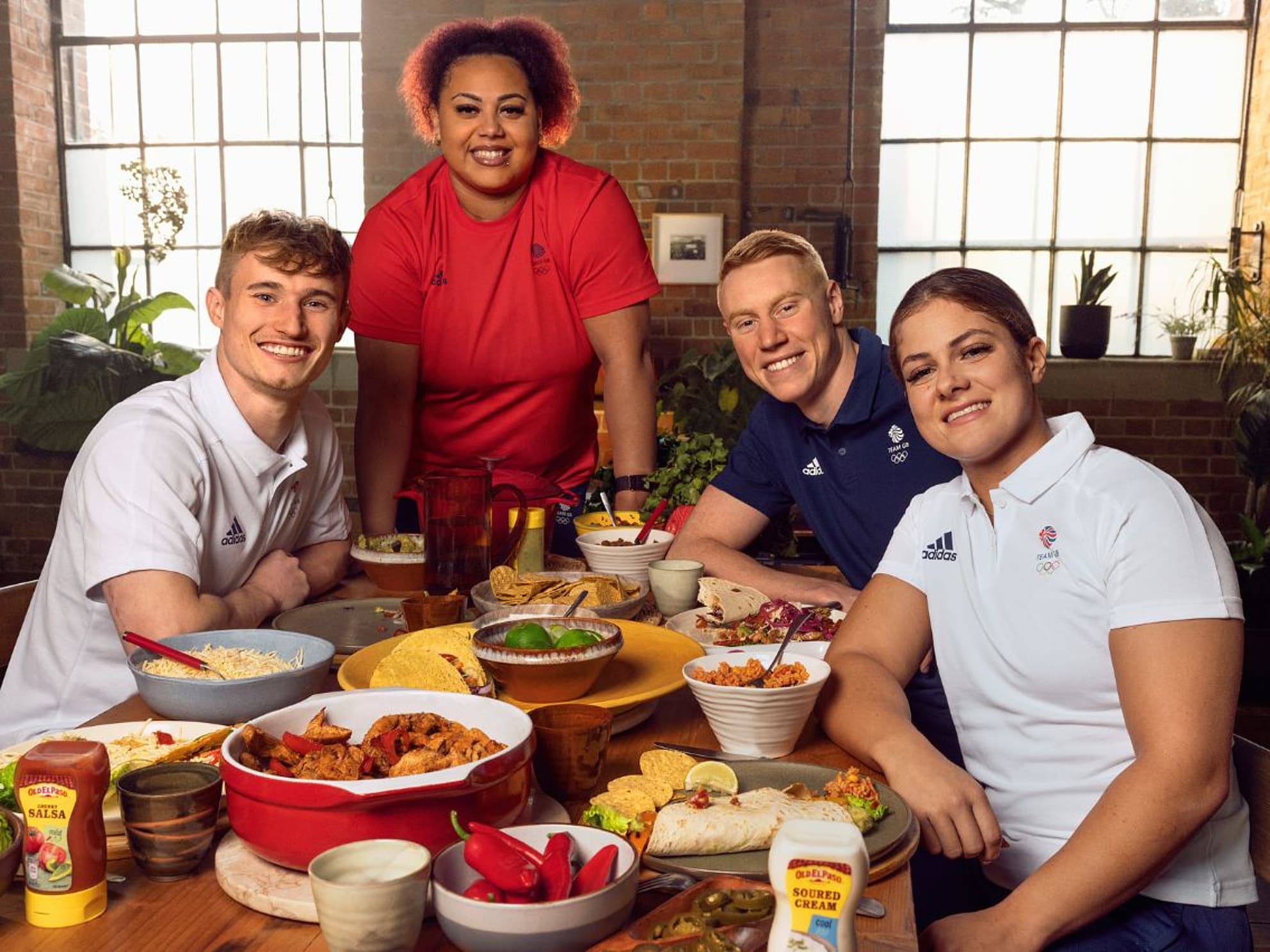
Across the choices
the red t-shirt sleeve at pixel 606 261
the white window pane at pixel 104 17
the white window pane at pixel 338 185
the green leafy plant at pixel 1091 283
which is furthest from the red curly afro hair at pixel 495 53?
the white window pane at pixel 104 17

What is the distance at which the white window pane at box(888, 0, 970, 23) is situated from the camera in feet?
19.5

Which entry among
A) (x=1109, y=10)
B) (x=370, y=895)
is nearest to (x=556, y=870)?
(x=370, y=895)

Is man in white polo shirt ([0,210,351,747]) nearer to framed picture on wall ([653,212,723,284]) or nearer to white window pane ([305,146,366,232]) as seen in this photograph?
framed picture on wall ([653,212,723,284])

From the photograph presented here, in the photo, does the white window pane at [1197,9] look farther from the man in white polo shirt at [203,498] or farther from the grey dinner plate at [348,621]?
the grey dinner plate at [348,621]

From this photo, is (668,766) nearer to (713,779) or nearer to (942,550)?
(713,779)

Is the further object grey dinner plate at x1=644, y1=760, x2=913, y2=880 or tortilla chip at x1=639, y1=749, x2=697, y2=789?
tortilla chip at x1=639, y1=749, x2=697, y2=789

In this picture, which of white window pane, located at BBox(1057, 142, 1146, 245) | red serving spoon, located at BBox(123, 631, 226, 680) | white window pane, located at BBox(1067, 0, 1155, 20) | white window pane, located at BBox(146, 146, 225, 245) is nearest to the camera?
red serving spoon, located at BBox(123, 631, 226, 680)

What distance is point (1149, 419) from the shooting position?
19.6 feet

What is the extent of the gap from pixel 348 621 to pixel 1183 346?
17.5ft

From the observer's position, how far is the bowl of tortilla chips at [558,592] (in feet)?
5.59

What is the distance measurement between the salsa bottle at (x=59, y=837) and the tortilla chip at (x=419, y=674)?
0.39 meters

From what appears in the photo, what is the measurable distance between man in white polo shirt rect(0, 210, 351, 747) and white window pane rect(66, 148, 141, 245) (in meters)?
5.13

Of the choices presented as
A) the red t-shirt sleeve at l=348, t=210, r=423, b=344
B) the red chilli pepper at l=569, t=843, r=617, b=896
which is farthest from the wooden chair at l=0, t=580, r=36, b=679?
the red chilli pepper at l=569, t=843, r=617, b=896

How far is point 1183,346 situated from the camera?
5.95 m
